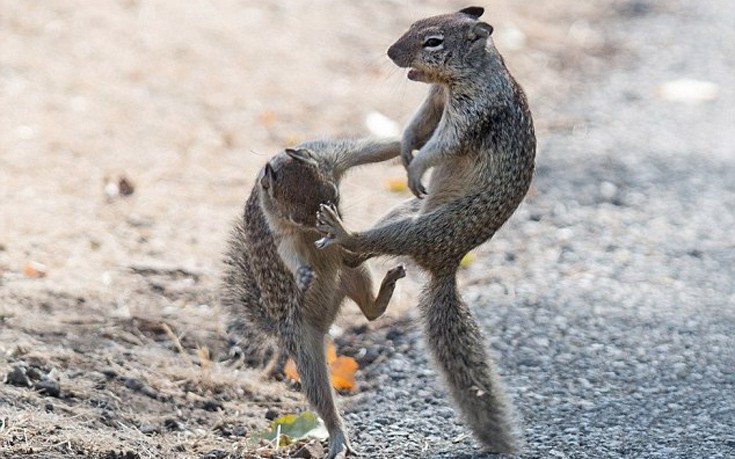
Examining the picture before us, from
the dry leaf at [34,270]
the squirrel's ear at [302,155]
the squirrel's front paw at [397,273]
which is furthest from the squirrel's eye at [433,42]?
the dry leaf at [34,270]

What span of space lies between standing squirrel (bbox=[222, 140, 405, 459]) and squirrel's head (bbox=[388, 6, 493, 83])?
0.45 m

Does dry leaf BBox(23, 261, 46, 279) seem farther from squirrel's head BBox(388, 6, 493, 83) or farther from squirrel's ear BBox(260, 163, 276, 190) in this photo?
squirrel's head BBox(388, 6, 493, 83)

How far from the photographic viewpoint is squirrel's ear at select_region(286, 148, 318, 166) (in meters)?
5.40

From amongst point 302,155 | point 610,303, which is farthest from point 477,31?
point 610,303

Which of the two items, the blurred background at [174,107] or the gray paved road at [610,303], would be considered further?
→ the blurred background at [174,107]

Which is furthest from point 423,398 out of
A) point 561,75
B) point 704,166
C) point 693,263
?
point 561,75

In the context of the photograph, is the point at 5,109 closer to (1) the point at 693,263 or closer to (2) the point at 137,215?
(2) the point at 137,215

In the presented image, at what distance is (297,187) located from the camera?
5.36 metres

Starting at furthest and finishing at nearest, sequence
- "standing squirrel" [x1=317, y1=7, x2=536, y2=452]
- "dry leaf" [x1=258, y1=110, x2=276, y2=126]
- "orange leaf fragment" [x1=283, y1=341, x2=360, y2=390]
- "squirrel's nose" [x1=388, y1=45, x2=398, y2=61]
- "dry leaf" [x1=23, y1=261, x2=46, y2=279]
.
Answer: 1. "dry leaf" [x1=258, y1=110, x2=276, y2=126]
2. "dry leaf" [x1=23, y1=261, x2=46, y2=279]
3. "orange leaf fragment" [x1=283, y1=341, x2=360, y2=390]
4. "squirrel's nose" [x1=388, y1=45, x2=398, y2=61]
5. "standing squirrel" [x1=317, y1=7, x2=536, y2=452]

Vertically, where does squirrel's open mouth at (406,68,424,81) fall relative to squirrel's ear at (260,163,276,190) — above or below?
above

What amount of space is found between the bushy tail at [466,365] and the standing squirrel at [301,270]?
229 mm

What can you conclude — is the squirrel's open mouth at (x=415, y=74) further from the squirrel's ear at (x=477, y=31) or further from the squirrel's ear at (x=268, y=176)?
the squirrel's ear at (x=268, y=176)

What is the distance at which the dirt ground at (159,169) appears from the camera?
18.8 feet

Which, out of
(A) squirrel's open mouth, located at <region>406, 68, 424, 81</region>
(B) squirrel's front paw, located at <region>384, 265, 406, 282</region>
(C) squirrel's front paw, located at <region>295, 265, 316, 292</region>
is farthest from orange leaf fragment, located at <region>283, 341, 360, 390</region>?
(A) squirrel's open mouth, located at <region>406, 68, 424, 81</region>
